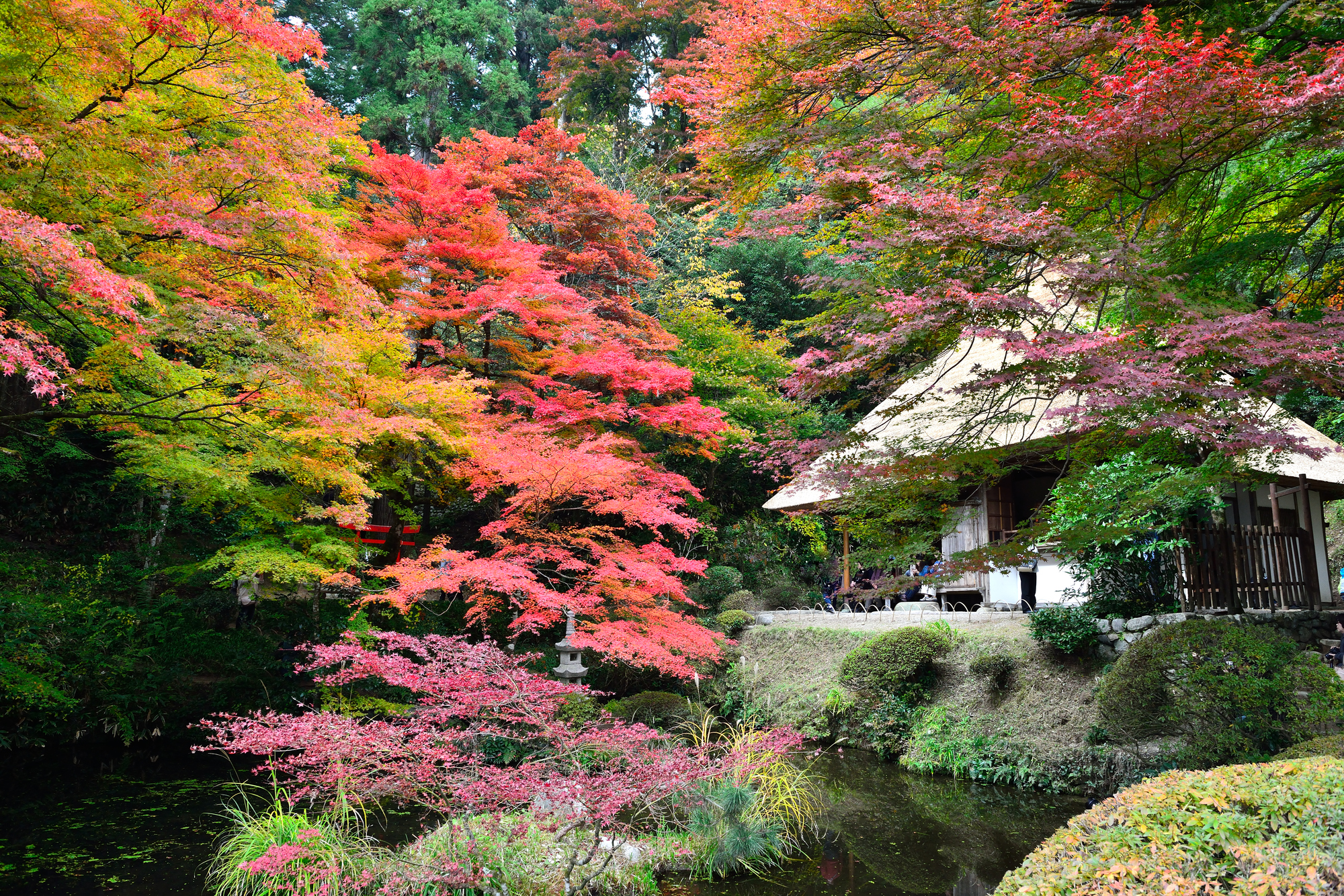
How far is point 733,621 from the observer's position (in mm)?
11828

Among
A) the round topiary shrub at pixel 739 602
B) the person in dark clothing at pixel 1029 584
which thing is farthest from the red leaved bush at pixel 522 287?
the person in dark clothing at pixel 1029 584

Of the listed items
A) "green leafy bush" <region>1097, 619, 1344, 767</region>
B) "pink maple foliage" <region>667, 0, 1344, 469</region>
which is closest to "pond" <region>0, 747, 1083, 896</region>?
"green leafy bush" <region>1097, 619, 1344, 767</region>

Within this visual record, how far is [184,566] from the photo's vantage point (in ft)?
26.6

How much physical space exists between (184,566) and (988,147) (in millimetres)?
8616

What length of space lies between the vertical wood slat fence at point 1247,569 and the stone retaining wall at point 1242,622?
154 millimetres

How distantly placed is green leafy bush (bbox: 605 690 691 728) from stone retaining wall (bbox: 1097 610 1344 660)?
4.80m

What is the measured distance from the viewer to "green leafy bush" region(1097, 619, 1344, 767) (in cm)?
529

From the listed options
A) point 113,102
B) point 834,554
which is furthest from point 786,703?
point 113,102

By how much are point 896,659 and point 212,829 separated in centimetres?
683

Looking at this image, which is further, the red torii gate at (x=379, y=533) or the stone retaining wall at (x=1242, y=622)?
the red torii gate at (x=379, y=533)

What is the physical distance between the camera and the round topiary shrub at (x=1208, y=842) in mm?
2295

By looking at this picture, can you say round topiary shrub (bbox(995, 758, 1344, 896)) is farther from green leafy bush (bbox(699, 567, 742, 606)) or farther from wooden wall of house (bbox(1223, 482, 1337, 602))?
green leafy bush (bbox(699, 567, 742, 606))

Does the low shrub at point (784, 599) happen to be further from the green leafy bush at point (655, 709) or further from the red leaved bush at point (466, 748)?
the red leaved bush at point (466, 748)

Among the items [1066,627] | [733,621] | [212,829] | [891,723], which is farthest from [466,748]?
[733,621]
